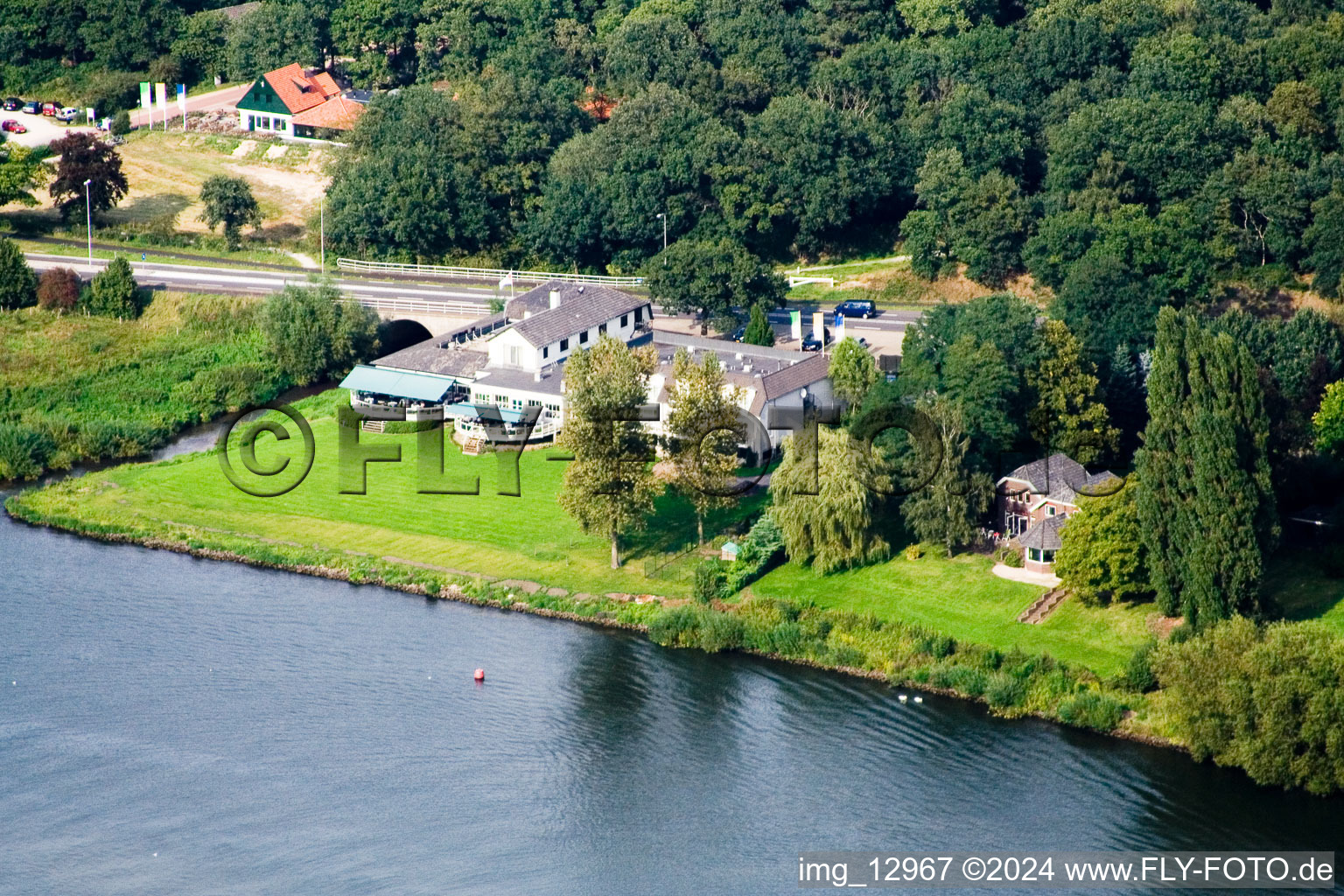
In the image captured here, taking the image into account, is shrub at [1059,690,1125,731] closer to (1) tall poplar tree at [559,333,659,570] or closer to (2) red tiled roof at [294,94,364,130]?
(1) tall poplar tree at [559,333,659,570]

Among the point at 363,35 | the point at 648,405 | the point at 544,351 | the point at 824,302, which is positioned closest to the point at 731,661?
the point at 648,405

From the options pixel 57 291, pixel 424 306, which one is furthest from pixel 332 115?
pixel 424 306

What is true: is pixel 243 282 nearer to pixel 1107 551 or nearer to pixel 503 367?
pixel 503 367

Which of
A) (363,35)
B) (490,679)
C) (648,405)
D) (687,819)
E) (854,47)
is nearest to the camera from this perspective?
(687,819)

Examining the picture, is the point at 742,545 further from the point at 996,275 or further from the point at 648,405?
the point at 996,275

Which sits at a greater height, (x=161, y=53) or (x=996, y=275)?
(x=161, y=53)

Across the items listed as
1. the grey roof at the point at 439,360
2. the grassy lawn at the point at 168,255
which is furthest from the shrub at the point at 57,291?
the grey roof at the point at 439,360

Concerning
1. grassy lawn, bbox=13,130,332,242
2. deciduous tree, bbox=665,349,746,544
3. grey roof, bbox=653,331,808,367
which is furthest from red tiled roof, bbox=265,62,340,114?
deciduous tree, bbox=665,349,746,544
